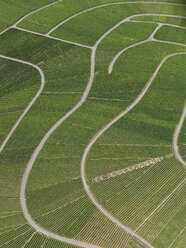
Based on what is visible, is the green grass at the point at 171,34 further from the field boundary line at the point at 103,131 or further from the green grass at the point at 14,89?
the green grass at the point at 14,89

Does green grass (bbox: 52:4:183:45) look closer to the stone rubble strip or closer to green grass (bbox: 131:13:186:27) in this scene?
green grass (bbox: 131:13:186:27)

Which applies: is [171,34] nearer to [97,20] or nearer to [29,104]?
[97,20]

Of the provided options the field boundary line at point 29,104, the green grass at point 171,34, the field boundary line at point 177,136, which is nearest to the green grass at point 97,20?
the green grass at point 171,34

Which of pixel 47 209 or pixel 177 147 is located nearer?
pixel 47 209

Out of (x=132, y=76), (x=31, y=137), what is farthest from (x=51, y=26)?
(x=31, y=137)

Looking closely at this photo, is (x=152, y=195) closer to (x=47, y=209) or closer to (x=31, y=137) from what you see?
(x=47, y=209)
